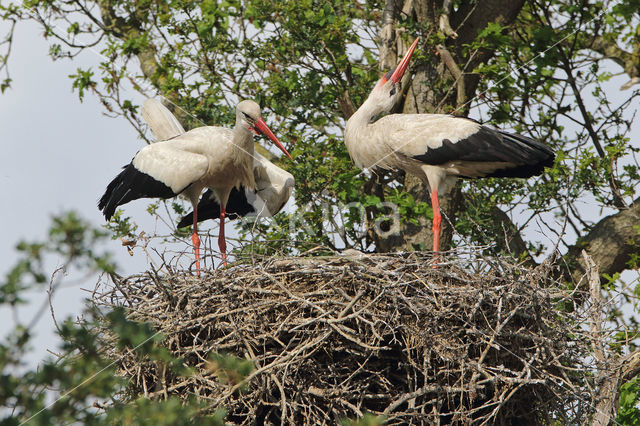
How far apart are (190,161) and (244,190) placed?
3.07ft

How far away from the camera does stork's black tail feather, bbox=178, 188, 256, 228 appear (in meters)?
7.95

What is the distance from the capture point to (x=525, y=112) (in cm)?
906

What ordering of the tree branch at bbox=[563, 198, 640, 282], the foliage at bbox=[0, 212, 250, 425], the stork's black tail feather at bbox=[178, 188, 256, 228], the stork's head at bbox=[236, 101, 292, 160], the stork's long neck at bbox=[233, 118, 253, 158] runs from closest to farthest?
1. the foliage at bbox=[0, 212, 250, 425]
2. the stork's head at bbox=[236, 101, 292, 160]
3. the stork's long neck at bbox=[233, 118, 253, 158]
4. the stork's black tail feather at bbox=[178, 188, 256, 228]
5. the tree branch at bbox=[563, 198, 640, 282]

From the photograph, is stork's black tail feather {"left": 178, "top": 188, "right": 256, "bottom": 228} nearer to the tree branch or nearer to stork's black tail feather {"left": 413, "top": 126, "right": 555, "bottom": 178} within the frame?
stork's black tail feather {"left": 413, "top": 126, "right": 555, "bottom": 178}

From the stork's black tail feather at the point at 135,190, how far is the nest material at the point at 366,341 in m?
1.85

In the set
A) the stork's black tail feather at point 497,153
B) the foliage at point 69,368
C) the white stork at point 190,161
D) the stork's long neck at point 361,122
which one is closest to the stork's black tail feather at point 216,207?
the white stork at point 190,161

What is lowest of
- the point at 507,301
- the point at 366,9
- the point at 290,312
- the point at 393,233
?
the point at 507,301

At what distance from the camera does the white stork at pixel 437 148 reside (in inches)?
264

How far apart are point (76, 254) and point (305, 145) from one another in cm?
509

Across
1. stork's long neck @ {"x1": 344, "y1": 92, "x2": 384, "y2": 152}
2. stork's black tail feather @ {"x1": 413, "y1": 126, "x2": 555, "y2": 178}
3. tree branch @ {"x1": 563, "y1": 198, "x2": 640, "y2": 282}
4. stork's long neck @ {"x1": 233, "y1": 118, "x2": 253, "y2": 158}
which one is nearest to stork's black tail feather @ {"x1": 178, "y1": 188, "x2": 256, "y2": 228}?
stork's long neck @ {"x1": 233, "y1": 118, "x2": 253, "y2": 158}

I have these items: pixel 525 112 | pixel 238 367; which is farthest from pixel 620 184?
pixel 238 367

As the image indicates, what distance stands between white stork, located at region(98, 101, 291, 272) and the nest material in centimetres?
184

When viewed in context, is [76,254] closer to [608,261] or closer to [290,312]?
[290,312]

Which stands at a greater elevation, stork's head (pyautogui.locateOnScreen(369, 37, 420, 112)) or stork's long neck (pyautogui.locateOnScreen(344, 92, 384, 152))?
stork's head (pyautogui.locateOnScreen(369, 37, 420, 112))
